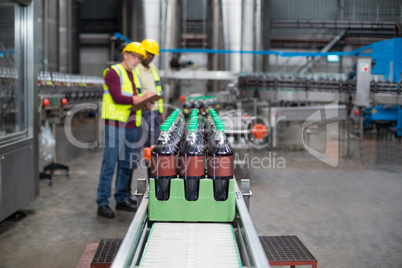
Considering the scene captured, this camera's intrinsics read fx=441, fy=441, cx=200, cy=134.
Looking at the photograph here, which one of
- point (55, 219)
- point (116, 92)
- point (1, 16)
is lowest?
point (55, 219)

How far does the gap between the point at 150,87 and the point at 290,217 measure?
1.86 meters

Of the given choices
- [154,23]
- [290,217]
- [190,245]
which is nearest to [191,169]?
[190,245]

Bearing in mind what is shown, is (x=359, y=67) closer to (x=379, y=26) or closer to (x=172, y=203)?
(x=172, y=203)

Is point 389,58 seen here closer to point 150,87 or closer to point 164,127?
point 150,87

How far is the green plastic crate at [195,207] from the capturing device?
1.65m

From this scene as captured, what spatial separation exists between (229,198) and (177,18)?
31.8ft

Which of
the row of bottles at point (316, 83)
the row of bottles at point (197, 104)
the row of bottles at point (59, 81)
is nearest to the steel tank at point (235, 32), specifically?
the row of bottles at point (316, 83)

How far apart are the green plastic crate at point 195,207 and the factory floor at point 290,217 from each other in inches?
50.9

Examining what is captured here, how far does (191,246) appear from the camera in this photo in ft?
4.69

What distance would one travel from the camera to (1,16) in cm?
340

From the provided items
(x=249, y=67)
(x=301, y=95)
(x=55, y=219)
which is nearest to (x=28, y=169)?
(x=55, y=219)

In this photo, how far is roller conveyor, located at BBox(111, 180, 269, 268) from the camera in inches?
51.1

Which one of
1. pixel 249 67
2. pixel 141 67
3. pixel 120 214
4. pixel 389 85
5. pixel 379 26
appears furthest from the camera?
pixel 379 26

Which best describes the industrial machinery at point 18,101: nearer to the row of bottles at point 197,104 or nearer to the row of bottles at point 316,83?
the row of bottles at point 197,104
